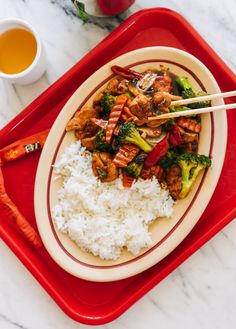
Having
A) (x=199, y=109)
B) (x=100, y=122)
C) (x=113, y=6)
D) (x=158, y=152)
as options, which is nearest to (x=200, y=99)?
(x=199, y=109)

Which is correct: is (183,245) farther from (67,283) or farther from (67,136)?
(67,136)

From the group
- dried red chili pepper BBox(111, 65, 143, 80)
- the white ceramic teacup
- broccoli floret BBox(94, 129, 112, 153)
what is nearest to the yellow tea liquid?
the white ceramic teacup

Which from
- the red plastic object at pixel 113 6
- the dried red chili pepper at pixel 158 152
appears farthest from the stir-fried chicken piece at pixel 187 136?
the red plastic object at pixel 113 6

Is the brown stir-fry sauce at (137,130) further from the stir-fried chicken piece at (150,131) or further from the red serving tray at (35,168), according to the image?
the red serving tray at (35,168)

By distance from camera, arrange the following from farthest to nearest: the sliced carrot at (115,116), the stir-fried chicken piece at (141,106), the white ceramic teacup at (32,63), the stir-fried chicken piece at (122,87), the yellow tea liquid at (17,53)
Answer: the yellow tea liquid at (17,53)
the white ceramic teacup at (32,63)
the stir-fried chicken piece at (122,87)
the sliced carrot at (115,116)
the stir-fried chicken piece at (141,106)

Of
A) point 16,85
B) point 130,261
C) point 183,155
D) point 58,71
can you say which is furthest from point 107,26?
point 130,261

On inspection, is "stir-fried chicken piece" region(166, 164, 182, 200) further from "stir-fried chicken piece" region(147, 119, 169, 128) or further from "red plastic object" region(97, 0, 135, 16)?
"red plastic object" region(97, 0, 135, 16)
